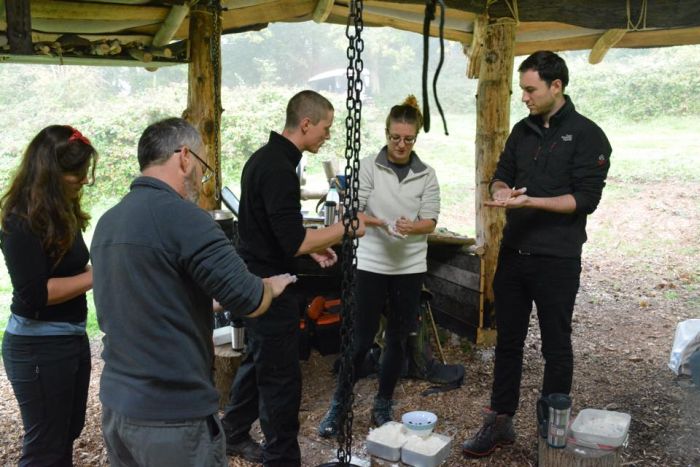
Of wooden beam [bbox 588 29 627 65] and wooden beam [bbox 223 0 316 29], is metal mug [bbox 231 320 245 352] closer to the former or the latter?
wooden beam [bbox 223 0 316 29]

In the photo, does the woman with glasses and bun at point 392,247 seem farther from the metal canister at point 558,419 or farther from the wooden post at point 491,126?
the wooden post at point 491,126

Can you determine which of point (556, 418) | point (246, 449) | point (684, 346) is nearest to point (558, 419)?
point (556, 418)

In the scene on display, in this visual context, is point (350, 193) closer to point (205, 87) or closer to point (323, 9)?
point (205, 87)

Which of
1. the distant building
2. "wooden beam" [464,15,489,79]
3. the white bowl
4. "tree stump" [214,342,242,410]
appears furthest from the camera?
the distant building

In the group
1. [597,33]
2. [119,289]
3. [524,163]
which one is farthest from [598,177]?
[597,33]

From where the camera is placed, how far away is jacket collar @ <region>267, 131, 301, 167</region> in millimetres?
3197

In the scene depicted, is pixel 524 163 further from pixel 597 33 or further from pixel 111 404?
pixel 597 33

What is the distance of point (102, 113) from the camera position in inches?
600

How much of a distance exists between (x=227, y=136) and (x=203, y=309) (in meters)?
14.4

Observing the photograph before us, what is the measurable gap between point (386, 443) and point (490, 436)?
2.46 ft

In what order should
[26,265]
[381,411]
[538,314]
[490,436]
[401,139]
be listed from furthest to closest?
[381,411], [401,139], [490,436], [538,314], [26,265]

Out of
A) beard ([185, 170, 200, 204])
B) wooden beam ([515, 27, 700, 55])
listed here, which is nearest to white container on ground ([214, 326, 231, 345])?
beard ([185, 170, 200, 204])

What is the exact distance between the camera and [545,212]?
3570mm

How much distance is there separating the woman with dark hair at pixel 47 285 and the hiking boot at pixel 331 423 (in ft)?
5.98
